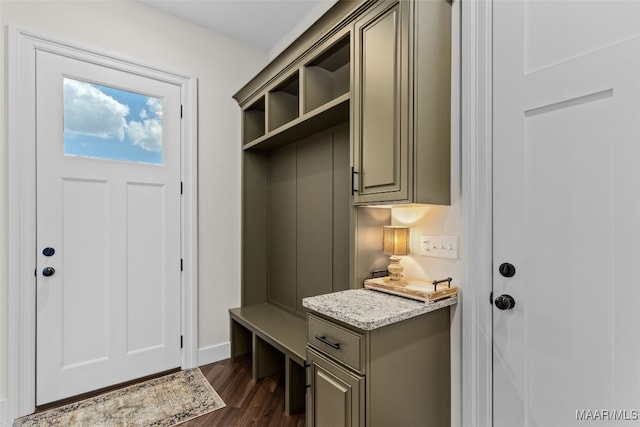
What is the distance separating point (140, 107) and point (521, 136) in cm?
262

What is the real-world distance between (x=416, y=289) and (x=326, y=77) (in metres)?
1.55

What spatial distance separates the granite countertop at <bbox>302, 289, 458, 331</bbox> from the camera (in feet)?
4.28

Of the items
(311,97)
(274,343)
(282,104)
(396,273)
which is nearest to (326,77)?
(311,97)

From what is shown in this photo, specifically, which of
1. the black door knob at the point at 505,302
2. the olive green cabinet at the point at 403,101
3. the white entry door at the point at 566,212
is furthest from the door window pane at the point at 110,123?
the black door knob at the point at 505,302

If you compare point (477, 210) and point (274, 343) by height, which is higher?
point (477, 210)

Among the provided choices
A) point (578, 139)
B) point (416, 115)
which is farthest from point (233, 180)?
point (578, 139)

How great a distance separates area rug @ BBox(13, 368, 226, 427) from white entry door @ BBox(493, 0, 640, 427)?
1.81 m

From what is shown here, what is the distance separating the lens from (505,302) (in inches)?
56.5

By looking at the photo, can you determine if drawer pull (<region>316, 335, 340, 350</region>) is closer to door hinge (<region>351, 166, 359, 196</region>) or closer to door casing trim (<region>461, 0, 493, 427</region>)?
door casing trim (<region>461, 0, 493, 427</region>)

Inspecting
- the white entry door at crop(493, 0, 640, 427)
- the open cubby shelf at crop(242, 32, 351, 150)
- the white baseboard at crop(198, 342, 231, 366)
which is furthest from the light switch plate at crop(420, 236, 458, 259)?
the white baseboard at crop(198, 342, 231, 366)

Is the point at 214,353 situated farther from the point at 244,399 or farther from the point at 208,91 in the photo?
the point at 208,91

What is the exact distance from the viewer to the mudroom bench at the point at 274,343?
205cm

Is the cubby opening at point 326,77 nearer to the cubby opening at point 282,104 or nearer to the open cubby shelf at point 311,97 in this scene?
the open cubby shelf at point 311,97

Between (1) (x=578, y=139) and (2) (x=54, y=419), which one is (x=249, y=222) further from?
(1) (x=578, y=139)
